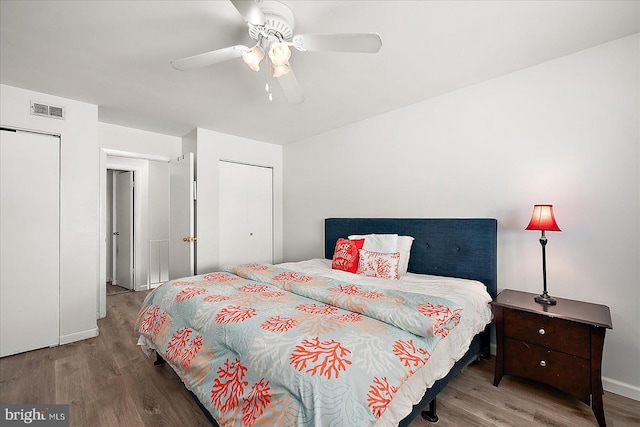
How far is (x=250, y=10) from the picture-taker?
1.29m

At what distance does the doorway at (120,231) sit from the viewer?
16.2 feet

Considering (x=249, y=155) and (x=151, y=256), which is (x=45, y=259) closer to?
(x=151, y=256)

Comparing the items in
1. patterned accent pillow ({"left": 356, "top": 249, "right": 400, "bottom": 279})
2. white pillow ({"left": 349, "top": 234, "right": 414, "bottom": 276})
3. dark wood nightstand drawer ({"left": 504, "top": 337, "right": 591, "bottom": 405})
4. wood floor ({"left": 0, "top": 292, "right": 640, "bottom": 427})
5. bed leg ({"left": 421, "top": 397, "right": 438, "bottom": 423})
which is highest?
white pillow ({"left": 349, "top": 234, "right": 414, "bottom": 276})

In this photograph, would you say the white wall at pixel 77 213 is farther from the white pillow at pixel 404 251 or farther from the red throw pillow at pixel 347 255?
the white pillow at pixel 404 251

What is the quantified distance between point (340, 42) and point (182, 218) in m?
3.11

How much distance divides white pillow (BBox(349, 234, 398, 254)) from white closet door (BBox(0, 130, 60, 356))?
10.3 ft

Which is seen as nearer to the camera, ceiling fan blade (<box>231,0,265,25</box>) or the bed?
the bed

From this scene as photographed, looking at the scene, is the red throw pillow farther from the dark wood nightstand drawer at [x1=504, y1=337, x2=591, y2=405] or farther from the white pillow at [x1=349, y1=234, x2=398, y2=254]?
the dark wood nightstand drawer at [x1=504, y1=337, x2=591, y2=405]

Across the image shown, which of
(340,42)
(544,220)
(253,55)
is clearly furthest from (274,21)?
(544,220)

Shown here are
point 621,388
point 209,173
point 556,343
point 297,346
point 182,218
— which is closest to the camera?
point 297,346

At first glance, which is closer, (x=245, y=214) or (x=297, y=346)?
(x=297, y=346)

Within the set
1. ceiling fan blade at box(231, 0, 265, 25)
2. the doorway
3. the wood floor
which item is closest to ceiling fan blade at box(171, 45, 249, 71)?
ceiling fan blade at box(231, 0, 265, 25)

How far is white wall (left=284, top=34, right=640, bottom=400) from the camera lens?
1.94 m

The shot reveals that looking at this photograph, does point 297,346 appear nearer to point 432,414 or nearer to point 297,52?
point 432,414
